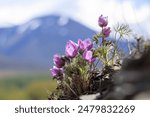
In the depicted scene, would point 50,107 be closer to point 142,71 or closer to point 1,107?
point 1,107

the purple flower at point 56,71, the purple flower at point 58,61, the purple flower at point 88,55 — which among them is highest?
the purple flower at point 88,55

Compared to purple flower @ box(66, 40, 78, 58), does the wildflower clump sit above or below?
below

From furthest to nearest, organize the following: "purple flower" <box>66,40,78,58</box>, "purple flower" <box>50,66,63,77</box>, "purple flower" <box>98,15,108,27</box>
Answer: "purple flower" <box>98,15,108,27</box> → "purple flower" <box>50,66,63,77</box> → "purple flower" <box>66,40,78,58</box>

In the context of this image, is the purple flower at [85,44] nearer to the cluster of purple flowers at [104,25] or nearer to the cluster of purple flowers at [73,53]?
the cluster of purple flowers at [73,53]

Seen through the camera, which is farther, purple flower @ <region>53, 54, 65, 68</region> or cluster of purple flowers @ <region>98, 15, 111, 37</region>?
cluster of purple flowers @ <region>98, 15, 111, 37</region>

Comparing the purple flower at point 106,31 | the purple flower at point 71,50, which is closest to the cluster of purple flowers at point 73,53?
the purple flower at point 71,50

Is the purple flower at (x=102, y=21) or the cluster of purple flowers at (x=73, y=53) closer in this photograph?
the cluster of purple flowers at (x=73, y=53)

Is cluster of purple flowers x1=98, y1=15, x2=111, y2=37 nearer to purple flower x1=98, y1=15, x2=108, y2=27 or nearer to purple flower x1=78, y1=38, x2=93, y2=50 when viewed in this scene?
purple flower x1=98, y1=15, x2=108, y2=27

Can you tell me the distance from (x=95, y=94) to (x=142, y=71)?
0.76m

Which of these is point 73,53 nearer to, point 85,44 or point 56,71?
point 85,44

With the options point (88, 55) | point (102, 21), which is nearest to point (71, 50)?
point (88, 55)

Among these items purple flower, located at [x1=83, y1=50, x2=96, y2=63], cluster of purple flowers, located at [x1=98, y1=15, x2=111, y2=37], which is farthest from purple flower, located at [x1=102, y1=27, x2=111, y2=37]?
purple flower, located at [x1=83, y1=50, x2=96, y2=63]

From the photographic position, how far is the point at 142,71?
3045mm

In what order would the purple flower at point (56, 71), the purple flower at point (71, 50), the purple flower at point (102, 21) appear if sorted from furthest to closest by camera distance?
the purple flower at point (102, 21), the purple flower at point (56, 71), the purple flower at point (71, 50)
